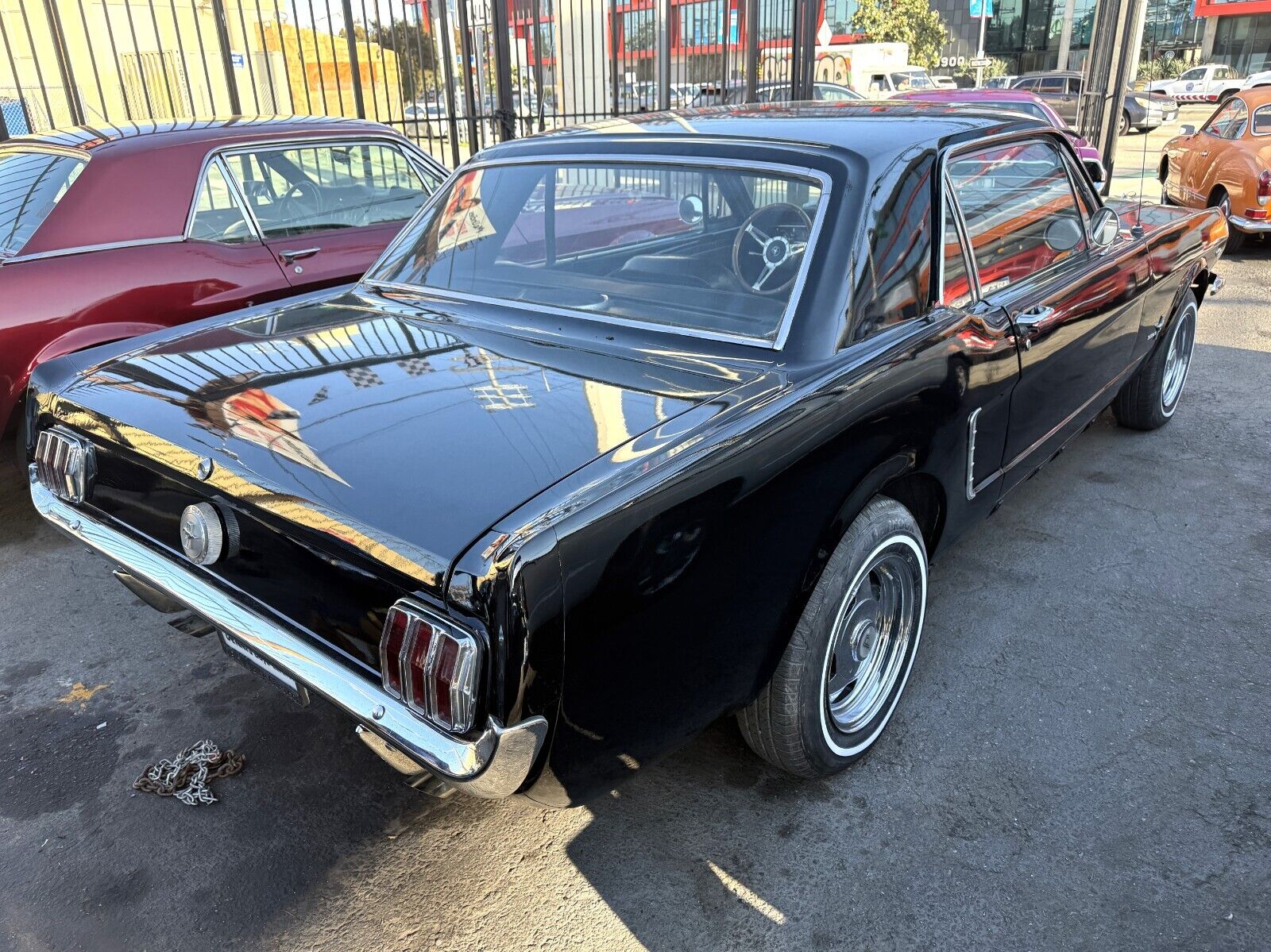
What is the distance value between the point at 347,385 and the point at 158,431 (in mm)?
449

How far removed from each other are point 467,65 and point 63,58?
10.8 feet

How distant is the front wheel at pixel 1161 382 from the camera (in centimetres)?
488

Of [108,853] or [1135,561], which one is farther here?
[1135,561]

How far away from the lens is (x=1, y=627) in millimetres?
3512

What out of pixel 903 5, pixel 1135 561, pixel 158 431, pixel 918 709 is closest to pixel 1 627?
pixel 158 431

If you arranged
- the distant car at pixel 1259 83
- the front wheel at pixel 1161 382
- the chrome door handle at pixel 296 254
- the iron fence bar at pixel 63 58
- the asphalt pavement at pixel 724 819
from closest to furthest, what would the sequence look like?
the asphalt pavement at pixel 724 819, the chrome door handle at pixel 296 254, the front wheel at pixel 1161 382, the iron fence bar at pixel 63 58, the distant car at pixel 1259 83

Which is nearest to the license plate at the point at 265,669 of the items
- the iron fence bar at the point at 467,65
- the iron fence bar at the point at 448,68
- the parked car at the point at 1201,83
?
the iron fence bar at the point at 448,68

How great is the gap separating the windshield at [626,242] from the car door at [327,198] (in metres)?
1.71

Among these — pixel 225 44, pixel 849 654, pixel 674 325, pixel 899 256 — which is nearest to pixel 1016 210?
pixel 899 256

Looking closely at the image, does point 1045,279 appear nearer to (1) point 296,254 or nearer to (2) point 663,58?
(1) point 296,254

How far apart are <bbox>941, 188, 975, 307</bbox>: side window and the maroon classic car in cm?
325

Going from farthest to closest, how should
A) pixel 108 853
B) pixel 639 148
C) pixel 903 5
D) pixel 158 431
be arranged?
1. pixel 903 5
2. pixel 639 148
3. pixel 108 853
4. pixel 158 431

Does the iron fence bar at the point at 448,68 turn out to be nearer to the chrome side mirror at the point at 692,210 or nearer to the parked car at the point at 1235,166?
the chrome side mirror at the point at 692,210

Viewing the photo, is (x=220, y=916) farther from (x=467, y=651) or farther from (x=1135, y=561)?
(x=1135, y=561)
